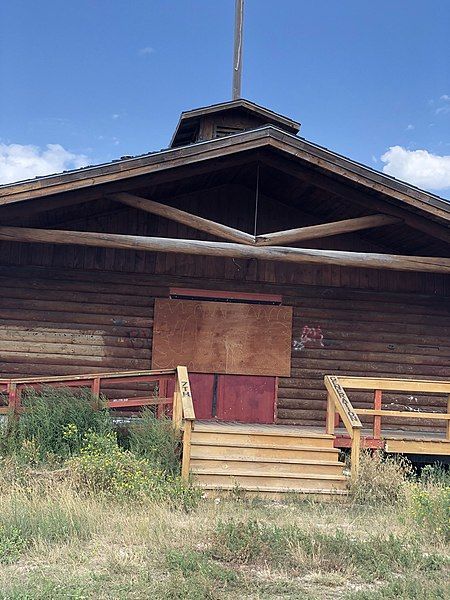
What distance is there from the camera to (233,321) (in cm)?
1291

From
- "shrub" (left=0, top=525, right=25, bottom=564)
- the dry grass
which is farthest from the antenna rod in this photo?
"shrub" (left=0, top=525, right=25, bottom=564)

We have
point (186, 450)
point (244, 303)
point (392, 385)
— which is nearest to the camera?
point (186, 450)

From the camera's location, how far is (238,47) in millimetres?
17875

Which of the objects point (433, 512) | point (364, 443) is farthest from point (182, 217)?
point (433, 512)

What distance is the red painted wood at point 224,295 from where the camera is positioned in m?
12.8

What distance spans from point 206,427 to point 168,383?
2.38 meters

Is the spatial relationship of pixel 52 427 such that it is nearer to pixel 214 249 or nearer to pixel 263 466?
pixel 263 466

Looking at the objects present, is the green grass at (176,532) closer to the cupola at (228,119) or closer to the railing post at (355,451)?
the railing post at (355,451)

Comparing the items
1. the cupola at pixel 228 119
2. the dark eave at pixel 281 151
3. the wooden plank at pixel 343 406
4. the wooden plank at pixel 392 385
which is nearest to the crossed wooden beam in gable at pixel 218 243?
the dark eave at pixel 281 151

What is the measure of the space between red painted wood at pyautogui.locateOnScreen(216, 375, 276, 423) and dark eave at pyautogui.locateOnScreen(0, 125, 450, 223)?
14.1 ft

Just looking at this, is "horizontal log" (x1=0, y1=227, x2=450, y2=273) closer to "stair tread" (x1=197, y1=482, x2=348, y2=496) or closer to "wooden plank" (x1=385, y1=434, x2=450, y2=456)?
"wooden plank" (x1=385, y1=434, x2=450, y2=456)

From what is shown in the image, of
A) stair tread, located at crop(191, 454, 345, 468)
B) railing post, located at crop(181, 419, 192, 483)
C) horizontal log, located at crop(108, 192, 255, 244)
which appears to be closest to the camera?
railing post, located at crop(181, 419, 192, 483)

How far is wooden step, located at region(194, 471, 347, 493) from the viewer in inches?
355

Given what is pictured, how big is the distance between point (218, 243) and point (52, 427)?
373 cm
